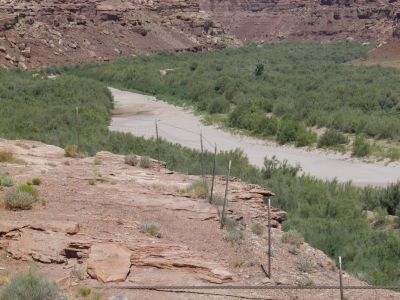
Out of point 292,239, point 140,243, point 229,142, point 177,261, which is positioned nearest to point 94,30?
point 229,142

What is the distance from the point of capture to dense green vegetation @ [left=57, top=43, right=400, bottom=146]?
3181cm

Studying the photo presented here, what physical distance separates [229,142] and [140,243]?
2113 centimetres

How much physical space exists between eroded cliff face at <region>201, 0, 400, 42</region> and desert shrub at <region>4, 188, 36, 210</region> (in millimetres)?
101139

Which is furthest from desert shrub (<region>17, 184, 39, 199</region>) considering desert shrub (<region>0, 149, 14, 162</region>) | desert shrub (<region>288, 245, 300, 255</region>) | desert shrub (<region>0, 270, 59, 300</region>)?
desert shrub (<region>288, 245, 300, 255</region>)

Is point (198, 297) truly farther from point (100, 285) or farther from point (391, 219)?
point (391, 219)

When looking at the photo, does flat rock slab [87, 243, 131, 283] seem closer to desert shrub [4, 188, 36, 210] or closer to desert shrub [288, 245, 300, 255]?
desert shrub [4, 188, 36, 210]

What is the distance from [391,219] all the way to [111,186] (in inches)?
312

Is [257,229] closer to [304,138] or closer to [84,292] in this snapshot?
[84,292]

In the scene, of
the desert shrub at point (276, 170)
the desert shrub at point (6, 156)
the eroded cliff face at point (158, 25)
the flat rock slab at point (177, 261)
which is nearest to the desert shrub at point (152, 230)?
the flat rock slab at point (177, 261)

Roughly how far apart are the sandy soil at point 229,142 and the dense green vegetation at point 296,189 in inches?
68.7

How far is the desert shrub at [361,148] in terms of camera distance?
2694 centimetres

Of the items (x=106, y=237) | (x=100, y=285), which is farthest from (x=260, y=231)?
(x=100, y=285)

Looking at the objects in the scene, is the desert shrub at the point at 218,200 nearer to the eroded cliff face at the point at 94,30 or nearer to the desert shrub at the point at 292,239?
the desert shrub at the point at 292,239

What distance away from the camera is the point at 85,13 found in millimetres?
84750
